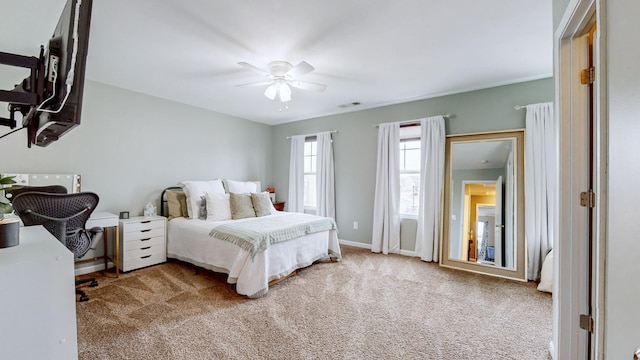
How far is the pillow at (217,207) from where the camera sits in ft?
12.1

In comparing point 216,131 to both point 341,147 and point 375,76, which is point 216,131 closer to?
point 341,147

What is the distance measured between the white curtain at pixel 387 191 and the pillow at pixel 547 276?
5.85 feet

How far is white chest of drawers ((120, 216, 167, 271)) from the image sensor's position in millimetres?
3332

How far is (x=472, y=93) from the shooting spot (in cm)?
370

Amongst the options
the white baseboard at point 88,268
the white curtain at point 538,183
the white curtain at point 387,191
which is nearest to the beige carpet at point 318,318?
the white baseboard at point 88,268

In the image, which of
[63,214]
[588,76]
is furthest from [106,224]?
[588,76]

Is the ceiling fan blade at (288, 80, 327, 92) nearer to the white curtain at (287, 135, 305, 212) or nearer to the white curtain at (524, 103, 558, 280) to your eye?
the white curtain at (287, 135, 305, 212)

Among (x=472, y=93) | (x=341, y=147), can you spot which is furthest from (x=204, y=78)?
(x=472, y=93)

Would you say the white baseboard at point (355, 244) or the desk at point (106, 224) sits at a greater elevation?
the desk at point (106, 224)

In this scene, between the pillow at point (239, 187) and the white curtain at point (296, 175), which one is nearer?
the pillow at point (239, 187)

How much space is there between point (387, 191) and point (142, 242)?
3.49 metres

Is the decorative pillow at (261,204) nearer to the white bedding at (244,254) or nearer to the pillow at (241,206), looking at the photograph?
the pillow at (241,206)

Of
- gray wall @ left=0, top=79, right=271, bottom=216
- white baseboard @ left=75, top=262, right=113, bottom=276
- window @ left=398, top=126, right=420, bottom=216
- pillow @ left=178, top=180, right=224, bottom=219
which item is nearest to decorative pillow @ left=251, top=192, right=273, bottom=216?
pillow @ left=178, top=180, right=224, bottom=219

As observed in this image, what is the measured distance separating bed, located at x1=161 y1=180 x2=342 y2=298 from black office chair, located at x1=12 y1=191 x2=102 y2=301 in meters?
1.00
